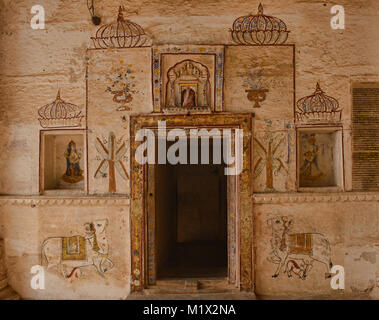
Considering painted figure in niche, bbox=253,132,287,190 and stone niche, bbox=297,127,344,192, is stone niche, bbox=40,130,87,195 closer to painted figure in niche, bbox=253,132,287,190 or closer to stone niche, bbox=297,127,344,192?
painted figure in niche, bbox=253,132,287,190

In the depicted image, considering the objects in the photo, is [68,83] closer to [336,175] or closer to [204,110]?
[204,110]

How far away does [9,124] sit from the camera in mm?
4188

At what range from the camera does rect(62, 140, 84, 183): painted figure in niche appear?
430 cm

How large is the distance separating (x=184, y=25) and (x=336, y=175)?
307cm

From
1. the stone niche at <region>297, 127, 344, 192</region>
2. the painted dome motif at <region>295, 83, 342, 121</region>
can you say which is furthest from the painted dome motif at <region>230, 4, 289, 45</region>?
the stone niche at <region>297, 127, 344, 192</region>

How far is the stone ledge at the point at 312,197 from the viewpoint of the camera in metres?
3.98

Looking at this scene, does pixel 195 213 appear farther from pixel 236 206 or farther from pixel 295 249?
pixel 295 249

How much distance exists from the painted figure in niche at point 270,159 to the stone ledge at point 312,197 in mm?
155

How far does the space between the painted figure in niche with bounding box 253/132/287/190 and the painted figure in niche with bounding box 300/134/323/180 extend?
0.44 metres

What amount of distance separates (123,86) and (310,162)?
9.65 feet

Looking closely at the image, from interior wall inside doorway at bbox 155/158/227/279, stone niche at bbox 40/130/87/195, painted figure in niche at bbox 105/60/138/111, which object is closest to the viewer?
painted figure in niche at bbox 105/60/138/111

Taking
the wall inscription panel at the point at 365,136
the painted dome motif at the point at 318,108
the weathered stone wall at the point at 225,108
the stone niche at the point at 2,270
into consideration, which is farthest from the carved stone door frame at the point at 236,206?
the stone niche at the point at 2,270

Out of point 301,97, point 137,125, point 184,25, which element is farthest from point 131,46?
point 301,97

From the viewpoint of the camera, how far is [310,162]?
425 cm
